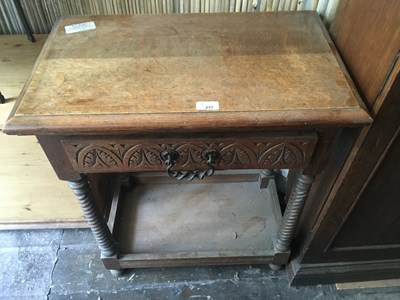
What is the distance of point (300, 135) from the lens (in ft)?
2.25

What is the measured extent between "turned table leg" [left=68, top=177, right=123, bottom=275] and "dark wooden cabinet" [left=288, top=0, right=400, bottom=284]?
2.05ft

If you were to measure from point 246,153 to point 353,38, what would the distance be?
35cm

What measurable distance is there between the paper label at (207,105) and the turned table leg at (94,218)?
0.36m

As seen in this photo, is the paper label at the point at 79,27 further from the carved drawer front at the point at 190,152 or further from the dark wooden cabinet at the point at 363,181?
the dark wooden cabinet at the point at 363,181

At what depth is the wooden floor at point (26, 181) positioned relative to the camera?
1.05 metres

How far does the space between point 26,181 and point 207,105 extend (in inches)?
34.4

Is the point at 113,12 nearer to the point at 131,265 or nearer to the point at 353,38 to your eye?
the point at 353,38

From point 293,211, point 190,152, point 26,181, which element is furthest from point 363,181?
point 26,181

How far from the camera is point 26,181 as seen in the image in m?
1.19

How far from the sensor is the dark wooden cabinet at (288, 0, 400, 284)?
0.63m

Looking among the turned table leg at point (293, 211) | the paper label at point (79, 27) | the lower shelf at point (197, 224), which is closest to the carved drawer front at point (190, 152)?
the turned table leg at point (293, 211)

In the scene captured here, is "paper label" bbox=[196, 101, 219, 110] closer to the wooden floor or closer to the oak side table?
the oak side table

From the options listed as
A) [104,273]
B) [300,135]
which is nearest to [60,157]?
[300,135]

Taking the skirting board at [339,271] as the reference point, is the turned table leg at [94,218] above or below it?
above
